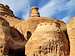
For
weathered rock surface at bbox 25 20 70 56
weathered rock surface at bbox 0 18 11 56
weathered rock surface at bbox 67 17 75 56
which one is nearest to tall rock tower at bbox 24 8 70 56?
weathered rock surface at bbox 25 20 70 56

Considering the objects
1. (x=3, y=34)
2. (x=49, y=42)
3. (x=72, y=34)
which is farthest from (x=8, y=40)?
(x=72, y=34)

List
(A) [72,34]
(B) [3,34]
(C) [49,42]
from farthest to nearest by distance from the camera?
(B) [3,34], (A) [72,34], (C) [49,42]

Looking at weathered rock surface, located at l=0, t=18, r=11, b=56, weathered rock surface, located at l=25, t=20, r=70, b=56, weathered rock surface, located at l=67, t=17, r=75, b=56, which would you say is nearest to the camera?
weathered rock surface, located at l=67, t=17, r=75, b=56

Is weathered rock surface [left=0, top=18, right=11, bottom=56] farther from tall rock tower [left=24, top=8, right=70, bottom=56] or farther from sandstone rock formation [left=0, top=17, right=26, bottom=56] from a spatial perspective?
tall rock tower [left=24, top=8, right=70, bottom=56]

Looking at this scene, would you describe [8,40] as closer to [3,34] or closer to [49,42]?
[3,34]

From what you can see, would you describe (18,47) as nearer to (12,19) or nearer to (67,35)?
(67,35)

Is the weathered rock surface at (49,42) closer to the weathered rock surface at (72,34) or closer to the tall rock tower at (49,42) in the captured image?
the tall rock tower at (49,42)

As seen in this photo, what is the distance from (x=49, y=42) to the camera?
58.3ft

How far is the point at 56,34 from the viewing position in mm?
18125

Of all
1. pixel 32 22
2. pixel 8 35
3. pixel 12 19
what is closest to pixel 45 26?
pixel 8 35

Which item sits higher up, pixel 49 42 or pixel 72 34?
pixel 72 34

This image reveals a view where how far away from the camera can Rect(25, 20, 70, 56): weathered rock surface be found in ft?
57.8

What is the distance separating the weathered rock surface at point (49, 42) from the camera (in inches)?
693

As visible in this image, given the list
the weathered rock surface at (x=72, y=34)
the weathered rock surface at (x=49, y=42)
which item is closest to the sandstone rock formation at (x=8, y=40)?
the weathered rock surface at (x=49, y=42)
